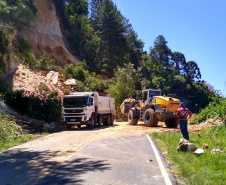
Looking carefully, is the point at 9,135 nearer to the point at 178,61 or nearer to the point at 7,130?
the point at 7,130

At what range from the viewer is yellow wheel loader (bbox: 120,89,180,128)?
22.8 metres

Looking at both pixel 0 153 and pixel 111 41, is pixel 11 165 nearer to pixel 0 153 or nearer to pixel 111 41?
pixel 0 153

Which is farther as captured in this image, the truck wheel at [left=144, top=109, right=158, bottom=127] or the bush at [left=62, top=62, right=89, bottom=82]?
the bush at [left=62, top=62, right=89, bottom=82]

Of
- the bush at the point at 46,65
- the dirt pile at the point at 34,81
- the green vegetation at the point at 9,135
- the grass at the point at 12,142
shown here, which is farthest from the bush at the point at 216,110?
the bush at the point at 46,65

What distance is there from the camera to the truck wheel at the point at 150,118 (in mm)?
23344

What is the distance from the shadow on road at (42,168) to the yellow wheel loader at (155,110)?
13226mm

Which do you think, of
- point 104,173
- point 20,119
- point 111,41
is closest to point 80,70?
point 111,41

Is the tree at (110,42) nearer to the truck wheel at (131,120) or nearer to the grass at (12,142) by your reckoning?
the truck wheel at (131,120)

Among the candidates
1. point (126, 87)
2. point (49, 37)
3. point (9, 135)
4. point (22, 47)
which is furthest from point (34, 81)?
point (9, 135)

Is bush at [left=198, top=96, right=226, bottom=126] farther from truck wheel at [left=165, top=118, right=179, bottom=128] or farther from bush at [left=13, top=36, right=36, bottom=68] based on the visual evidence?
bush at [left=13, top=36, right=36, bottom=68]

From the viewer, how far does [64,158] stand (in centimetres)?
987

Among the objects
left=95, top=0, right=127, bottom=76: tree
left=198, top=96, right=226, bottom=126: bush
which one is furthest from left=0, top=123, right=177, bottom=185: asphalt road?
left=95, top=0, right=127, bottom=76: tree

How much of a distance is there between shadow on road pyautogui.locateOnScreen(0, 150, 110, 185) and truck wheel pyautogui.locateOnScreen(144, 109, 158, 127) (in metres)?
13.3

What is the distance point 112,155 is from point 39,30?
37.5 meters
